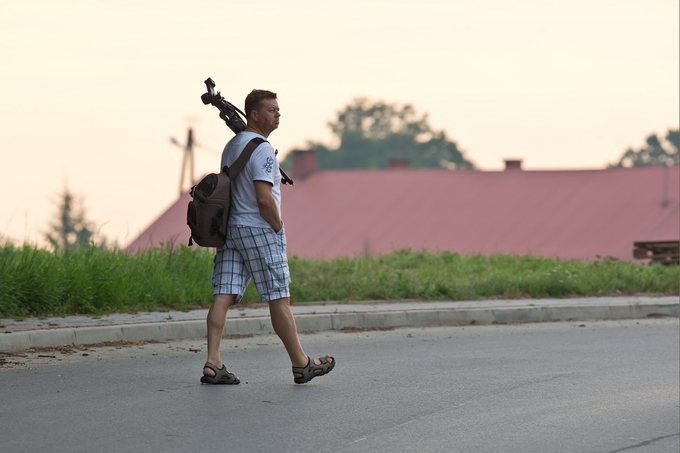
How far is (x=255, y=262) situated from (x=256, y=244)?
124mm

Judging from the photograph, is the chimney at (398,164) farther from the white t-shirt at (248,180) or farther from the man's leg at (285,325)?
the white t-shirt at (248,180)

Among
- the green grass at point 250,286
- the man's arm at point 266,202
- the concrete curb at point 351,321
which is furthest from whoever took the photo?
the green grass at point 250,286

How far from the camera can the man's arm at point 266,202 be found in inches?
290

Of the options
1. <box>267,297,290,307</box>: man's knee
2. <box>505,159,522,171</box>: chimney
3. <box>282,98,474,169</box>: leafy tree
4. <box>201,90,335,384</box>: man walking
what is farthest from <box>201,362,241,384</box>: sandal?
<box>282,98,474,169</box>: leafy tree

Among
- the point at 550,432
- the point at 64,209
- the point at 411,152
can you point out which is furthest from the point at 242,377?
the point at 64,209

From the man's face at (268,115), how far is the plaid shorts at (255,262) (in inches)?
27.3

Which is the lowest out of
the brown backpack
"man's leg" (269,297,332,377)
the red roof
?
"man's leg" (269,297,332,377)

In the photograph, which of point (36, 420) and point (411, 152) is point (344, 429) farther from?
point (411, 152)

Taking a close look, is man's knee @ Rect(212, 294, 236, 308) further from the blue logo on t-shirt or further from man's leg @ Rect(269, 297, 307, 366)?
the blue logo on t-shirt

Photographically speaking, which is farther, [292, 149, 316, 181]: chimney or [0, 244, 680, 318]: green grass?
[292, 149, 316, 181]: chimney

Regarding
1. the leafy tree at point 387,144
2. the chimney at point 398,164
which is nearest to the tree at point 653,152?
the leafy tree at point 387,144

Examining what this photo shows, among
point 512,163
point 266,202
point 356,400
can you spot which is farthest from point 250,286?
point 512,163

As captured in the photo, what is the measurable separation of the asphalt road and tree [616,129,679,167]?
317 ft

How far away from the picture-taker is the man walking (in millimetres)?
7398
